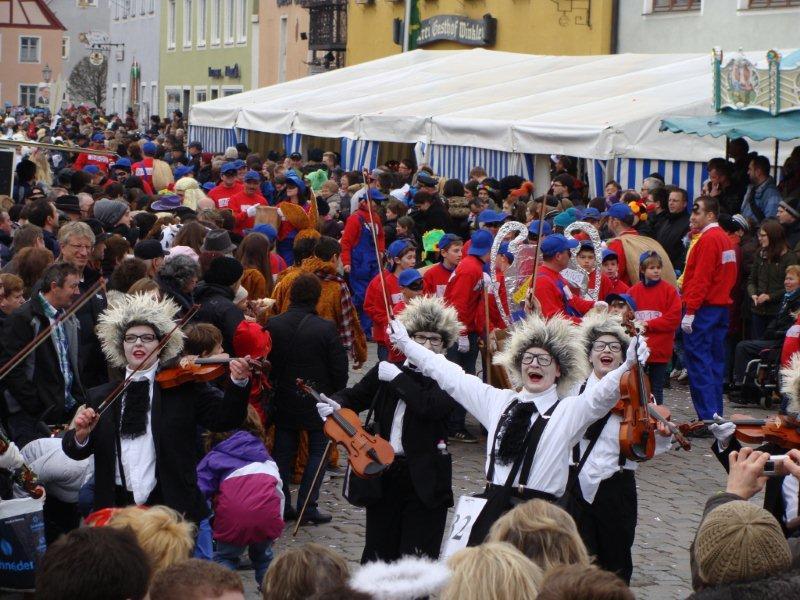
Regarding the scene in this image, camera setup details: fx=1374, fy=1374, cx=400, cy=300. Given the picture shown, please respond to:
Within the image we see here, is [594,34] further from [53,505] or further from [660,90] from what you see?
[53,505]

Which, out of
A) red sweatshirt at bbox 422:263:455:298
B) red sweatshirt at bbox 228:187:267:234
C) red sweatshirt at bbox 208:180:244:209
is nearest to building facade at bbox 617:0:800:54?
red sweatshirt at bbox 208:180:244:209

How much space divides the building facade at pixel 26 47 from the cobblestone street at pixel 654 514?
73.4 meters

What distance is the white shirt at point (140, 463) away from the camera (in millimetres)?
6070

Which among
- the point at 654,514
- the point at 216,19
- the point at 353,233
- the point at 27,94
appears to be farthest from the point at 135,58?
the point at 654,514

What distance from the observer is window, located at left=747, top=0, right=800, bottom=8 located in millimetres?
21550

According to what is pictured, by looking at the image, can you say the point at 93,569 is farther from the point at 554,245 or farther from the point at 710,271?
the point at 710,271

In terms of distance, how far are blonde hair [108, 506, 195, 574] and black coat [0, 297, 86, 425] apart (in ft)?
9.07

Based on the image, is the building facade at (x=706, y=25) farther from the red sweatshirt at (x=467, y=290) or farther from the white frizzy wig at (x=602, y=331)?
the white frizzy wig at (x=602, y=331)

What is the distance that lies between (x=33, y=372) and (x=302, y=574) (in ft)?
11.7

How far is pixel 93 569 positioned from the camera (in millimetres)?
3561

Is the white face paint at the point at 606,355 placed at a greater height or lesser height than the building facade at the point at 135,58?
lesser

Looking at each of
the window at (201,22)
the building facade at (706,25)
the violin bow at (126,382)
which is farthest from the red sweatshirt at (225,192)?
the window at (201,22)

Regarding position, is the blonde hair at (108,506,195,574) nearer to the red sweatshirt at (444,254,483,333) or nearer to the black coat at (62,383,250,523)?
the black coat at (62,383,250,523)

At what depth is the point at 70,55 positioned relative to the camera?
8519 cm
